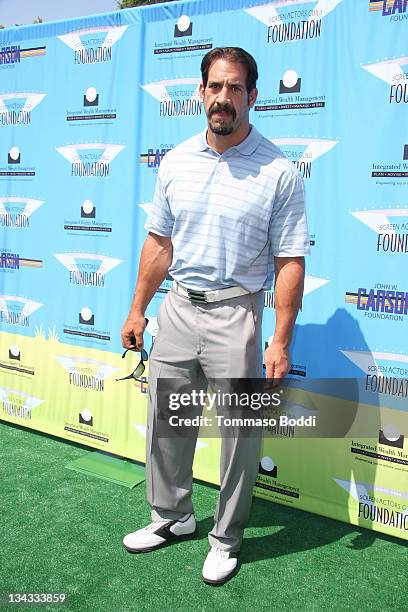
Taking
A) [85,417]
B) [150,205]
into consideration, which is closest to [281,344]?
[150,205]

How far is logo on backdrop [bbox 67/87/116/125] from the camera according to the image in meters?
3.32

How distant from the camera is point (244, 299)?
2.30 m

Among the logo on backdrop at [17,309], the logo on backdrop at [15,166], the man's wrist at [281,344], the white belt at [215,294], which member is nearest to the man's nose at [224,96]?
the white belt at [215,294]

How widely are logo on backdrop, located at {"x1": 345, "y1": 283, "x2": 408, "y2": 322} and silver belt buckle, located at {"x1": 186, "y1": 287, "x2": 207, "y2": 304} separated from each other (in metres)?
0.78

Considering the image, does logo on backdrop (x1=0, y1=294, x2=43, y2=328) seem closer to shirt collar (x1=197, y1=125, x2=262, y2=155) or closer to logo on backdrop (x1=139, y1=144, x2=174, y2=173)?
logo on backdrop (x1=139, y1=144, x2=174, y2=173)

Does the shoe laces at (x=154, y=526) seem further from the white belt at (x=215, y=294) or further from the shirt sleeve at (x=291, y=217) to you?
the shirt sleeve at (x=291, y=217)

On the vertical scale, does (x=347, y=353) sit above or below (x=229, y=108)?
below

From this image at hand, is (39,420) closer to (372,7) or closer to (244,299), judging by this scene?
(244,299)

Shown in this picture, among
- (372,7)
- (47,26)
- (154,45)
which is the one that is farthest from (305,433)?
(47,26)

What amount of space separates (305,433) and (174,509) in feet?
2.51

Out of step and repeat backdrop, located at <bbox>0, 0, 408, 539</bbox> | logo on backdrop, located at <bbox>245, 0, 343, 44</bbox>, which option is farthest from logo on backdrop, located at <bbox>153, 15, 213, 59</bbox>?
logo on backdrop, located at <bbox>245, 0, 343, 44</bbox>

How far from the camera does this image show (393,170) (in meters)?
2.55

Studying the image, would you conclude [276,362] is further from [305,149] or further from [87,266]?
[87,266]

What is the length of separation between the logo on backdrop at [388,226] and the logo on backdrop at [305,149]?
0.33 metres
